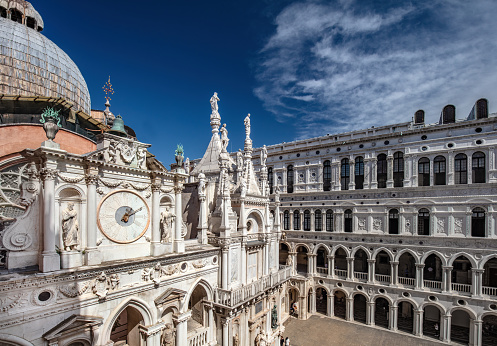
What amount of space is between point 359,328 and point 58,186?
3130 centimetres

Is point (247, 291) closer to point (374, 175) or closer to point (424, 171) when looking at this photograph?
point (374, 175)

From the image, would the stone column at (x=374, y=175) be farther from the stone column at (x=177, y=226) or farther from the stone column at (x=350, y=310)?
the stone column at (x=177, y=226)

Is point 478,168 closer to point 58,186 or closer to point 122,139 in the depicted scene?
point 122,139

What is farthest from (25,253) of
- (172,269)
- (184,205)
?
(184,205)

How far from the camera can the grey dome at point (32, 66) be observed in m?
18.0

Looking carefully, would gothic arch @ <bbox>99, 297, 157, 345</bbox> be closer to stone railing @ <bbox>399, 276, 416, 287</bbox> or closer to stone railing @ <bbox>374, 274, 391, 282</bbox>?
stone railing @ <bbox>374, 274, 391, 282</bbox>

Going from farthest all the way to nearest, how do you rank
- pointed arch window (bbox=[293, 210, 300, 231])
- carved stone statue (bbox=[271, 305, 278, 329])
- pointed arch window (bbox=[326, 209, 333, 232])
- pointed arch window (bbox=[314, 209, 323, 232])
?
1. pointed arch window (bbox=[293, 210, 300, 231])
2. pointed arch window (bbox=[314, 209, 323, 232])
3. pointed arch window (bbox=[326, 209, 333, 232])
4. carved stone statue (bbox=[271, 305, 278, 329])

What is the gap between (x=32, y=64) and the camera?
19.2 m

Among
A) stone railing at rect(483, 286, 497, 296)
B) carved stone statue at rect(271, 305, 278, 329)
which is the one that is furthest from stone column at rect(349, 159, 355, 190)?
carved stone statue at rect(271, 305, 278, 329)

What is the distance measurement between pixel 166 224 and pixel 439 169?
28.0 meters

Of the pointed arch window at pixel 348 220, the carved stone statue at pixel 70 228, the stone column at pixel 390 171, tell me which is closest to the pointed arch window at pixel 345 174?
the pointed arch window at pixel 348 220

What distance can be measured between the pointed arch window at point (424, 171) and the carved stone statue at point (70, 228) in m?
30.9

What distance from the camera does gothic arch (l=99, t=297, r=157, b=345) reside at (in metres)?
11.1

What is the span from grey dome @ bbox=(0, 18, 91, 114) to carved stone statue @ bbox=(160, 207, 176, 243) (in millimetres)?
14290
